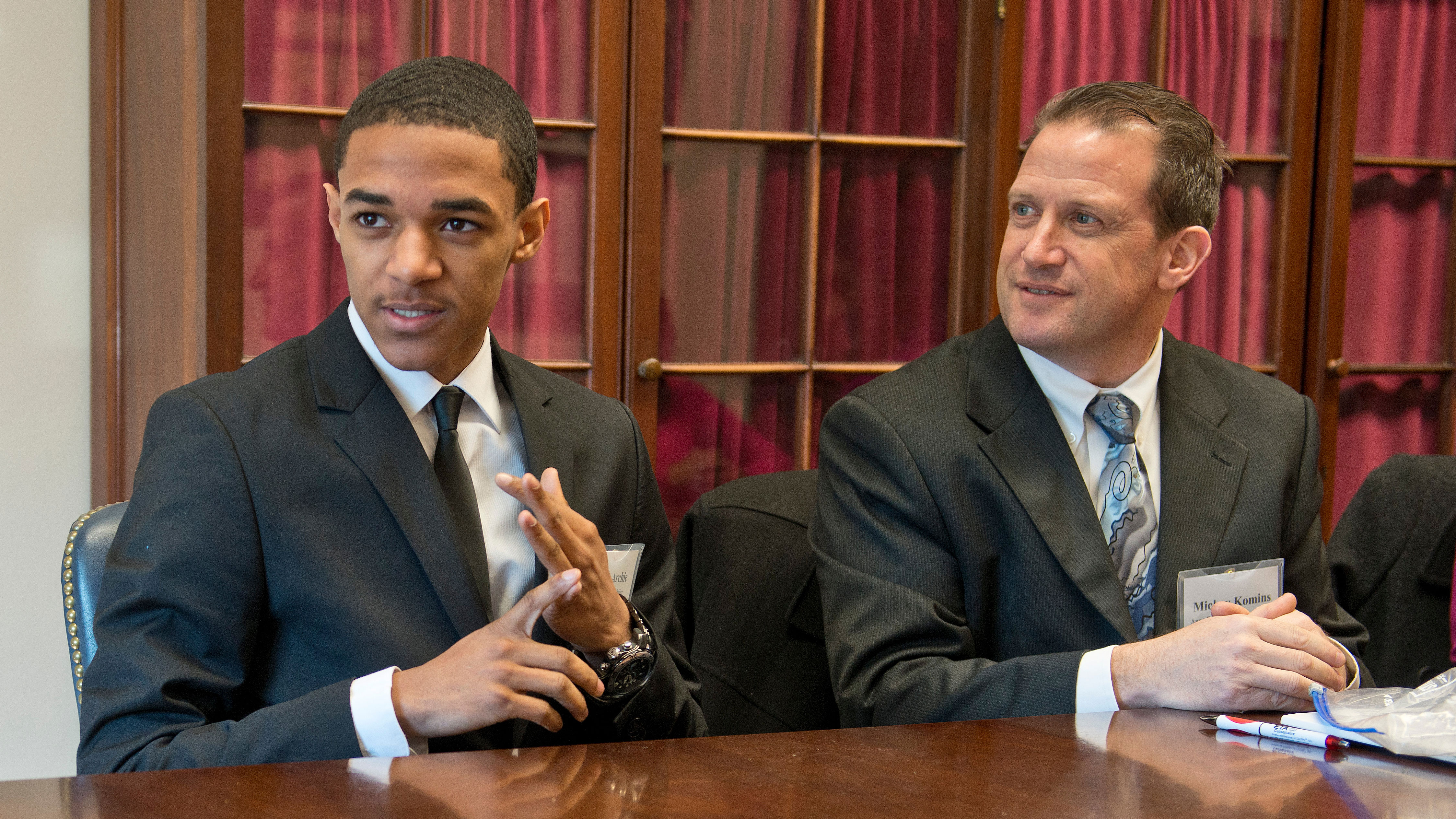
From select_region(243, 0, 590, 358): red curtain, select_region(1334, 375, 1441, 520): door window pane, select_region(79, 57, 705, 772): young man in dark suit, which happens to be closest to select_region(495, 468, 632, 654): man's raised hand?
select_region(79, 57, 705, 772): young man in dark suit

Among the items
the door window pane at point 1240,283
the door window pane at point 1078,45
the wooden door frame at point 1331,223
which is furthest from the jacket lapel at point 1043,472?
the wooden door frame at point 1331,223

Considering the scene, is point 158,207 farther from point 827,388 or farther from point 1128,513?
point 1128,513

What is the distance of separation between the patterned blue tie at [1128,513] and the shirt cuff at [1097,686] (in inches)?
9.5

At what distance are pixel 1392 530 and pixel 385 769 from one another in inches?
80.0

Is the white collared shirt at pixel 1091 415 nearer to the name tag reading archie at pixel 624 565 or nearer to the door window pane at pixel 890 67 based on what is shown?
the name tag reading archie at pixel 624 565

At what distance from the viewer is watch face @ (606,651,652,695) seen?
4.65 feet

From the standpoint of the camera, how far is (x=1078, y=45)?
10.2 feet

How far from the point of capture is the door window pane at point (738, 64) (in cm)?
282

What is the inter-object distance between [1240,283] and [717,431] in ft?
4.78

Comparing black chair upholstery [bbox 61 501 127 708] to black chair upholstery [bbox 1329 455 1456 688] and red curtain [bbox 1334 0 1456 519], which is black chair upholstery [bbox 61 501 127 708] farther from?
red curtain [bbox 1334 0 1456 519]

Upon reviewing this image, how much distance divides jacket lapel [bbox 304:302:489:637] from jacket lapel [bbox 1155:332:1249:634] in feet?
2.96

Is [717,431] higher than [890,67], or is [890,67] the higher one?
[890,67]

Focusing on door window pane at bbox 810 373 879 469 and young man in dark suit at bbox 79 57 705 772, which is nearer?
young man in dark suit at bbox 79 57 705 772

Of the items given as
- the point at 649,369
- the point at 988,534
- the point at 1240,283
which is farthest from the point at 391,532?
the point at 1240,283
